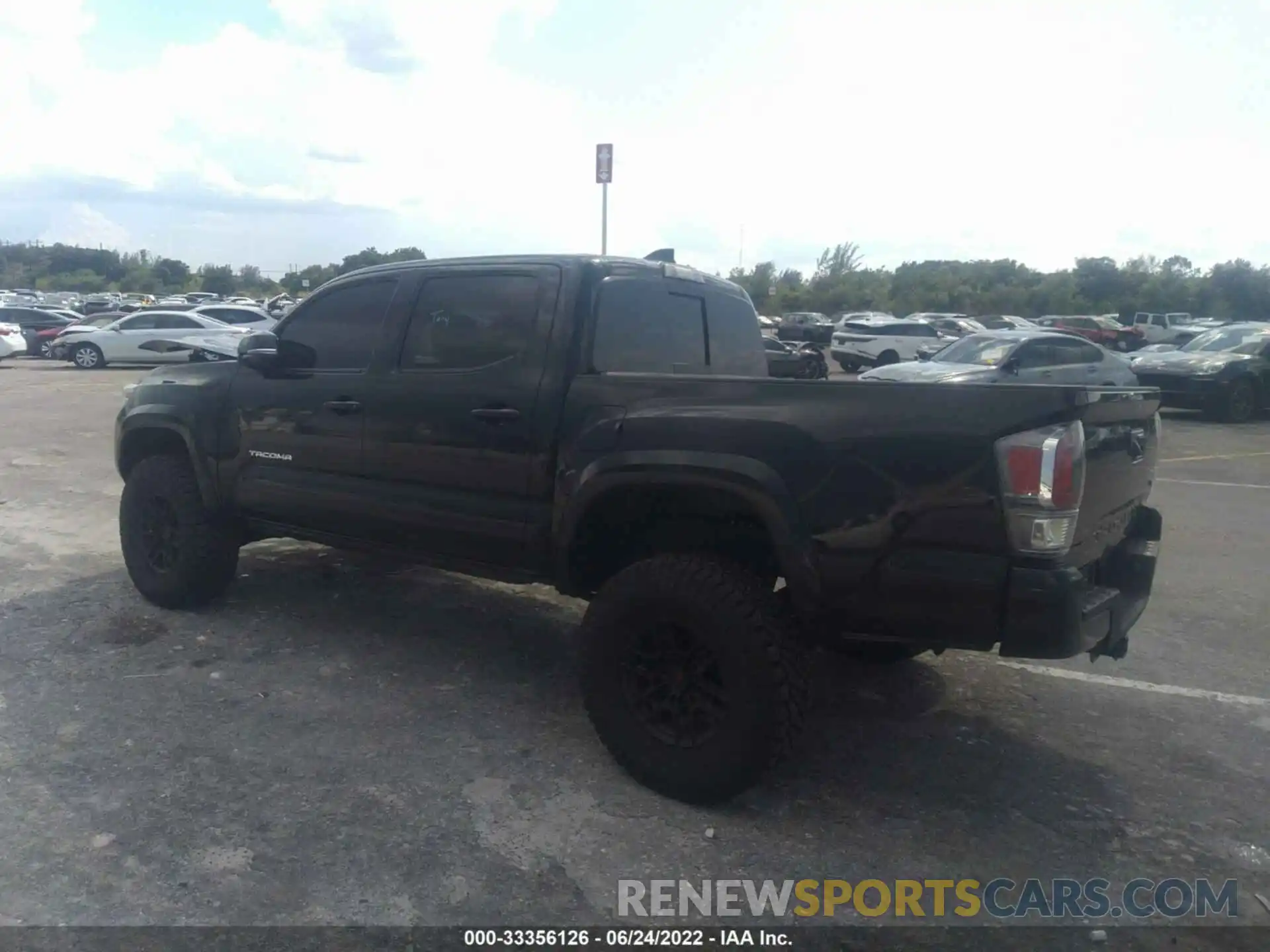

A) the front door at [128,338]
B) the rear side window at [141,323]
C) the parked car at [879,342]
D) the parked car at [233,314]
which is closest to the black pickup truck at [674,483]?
the front door at [128,338]

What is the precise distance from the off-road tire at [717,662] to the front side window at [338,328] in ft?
6.19

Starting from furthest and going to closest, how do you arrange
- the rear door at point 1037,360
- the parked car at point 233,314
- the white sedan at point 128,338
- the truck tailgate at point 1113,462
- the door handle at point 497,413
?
the parked car at point 233,314 < the white sedan at point 128,338 < the rear door at point 1037,360 < the door handle at point 497,413 < the truck tailgate at point 1113,462

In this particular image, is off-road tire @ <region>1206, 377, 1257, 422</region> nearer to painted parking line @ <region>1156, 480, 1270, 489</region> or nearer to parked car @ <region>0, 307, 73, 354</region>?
painted parking line @ <region>1156, 480, 1270, 489</region>

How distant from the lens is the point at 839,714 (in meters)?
4.46

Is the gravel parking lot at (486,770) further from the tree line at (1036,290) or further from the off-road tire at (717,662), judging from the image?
the tree line at (1036,290)

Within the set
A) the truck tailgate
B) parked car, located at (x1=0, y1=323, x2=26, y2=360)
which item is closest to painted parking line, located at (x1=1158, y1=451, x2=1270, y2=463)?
the truck tailgate

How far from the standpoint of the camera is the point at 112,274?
267ft

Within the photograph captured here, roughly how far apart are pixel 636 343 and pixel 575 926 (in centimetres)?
238

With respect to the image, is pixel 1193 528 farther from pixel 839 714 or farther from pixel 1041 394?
pixel 1041 394

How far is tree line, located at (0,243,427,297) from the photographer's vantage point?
7025 centimetres

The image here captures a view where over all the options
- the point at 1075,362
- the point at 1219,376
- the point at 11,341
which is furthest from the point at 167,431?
the point at 11,341

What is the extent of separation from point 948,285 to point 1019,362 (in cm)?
5023

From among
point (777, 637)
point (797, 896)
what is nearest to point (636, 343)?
point (777, 637)

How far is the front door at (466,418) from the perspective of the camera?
417cm
